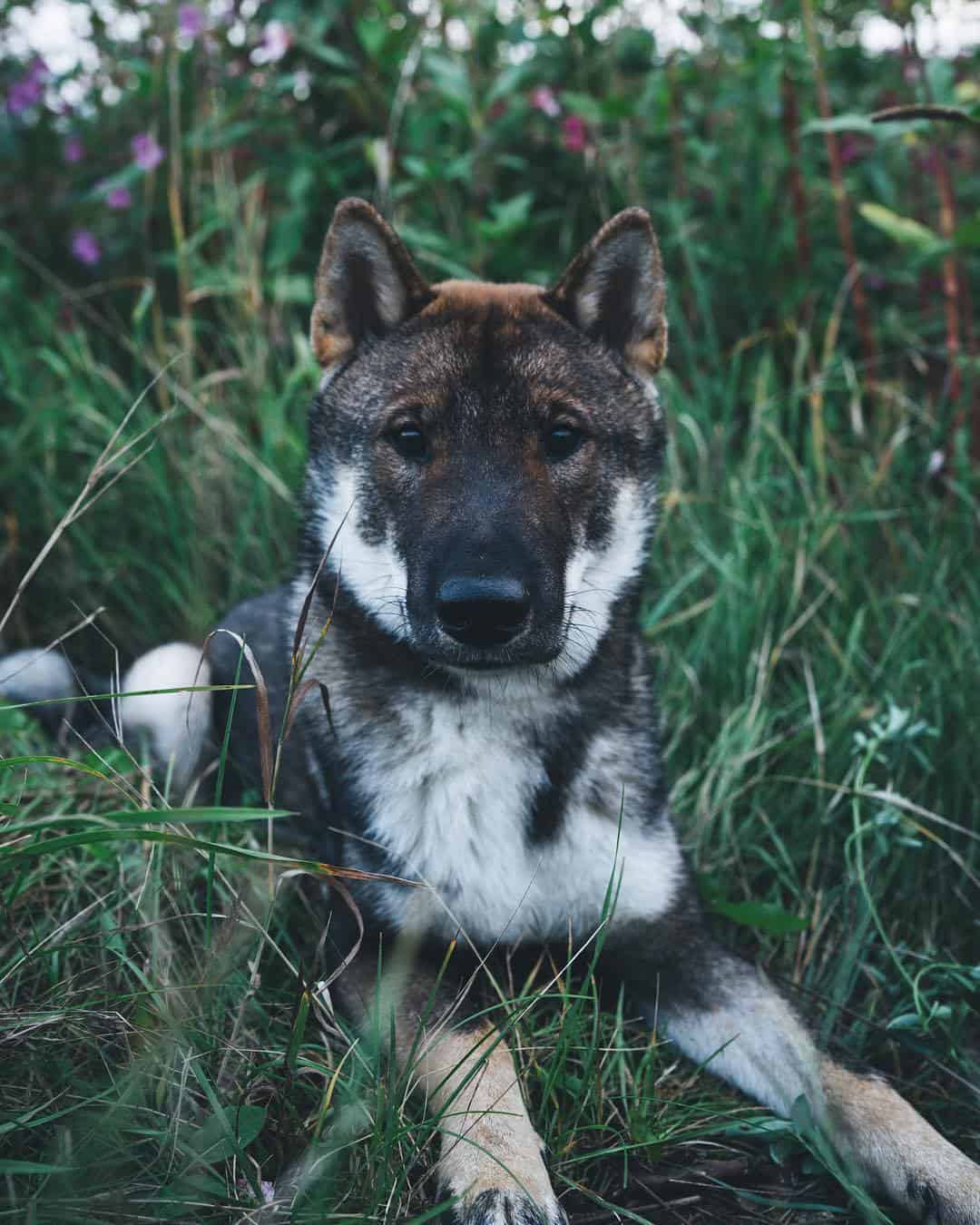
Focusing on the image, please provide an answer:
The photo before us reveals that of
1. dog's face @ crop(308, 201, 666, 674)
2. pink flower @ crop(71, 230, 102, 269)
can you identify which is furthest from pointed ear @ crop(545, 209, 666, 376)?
pink flower @ crop(71, 230, 102, 269)

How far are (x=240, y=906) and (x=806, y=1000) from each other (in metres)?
1.35

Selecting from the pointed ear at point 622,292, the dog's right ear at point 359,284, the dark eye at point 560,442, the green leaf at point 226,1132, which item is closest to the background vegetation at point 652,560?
the green leaf at point 226,1132

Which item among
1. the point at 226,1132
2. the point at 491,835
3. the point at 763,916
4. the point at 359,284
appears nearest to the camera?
the point at 226,1132

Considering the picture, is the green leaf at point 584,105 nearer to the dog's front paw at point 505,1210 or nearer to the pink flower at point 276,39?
the pink flower at point 276,39

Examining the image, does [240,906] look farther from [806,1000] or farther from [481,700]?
[806,1000]

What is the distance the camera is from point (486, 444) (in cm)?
226

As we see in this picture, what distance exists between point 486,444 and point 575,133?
7.56ft

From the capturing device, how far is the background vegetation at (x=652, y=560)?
5.53ft

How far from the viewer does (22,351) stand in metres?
4.20

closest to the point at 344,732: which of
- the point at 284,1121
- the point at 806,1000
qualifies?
the point at 284,1121

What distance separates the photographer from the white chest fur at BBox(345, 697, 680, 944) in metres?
2.14

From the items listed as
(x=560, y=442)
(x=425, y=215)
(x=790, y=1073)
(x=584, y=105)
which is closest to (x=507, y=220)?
(x=584, y=105)

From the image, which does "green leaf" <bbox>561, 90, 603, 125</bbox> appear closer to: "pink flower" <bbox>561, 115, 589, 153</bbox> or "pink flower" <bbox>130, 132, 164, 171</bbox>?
"pink flower" <bbox>561, 115, 589, 153</bbox>

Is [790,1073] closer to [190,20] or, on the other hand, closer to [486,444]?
[486,444]
